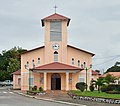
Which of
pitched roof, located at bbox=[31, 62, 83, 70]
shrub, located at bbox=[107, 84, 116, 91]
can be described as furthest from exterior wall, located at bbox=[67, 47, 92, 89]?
shrub, located at bbox=[107, 84, 116, 91]

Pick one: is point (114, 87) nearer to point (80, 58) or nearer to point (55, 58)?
point (80, 58)

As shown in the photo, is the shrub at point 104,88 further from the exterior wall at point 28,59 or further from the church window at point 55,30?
the church window at point 55,30

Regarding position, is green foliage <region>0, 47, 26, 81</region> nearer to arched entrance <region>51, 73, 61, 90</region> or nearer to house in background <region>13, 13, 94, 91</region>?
house in background <region>13, 13, 94, 91</region>

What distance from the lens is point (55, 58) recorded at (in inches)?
2004

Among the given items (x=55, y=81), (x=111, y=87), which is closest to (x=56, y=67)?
(x=55, y=81)

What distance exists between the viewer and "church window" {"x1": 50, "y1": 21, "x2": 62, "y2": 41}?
51.4 m

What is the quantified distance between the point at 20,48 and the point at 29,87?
4430 centimetres

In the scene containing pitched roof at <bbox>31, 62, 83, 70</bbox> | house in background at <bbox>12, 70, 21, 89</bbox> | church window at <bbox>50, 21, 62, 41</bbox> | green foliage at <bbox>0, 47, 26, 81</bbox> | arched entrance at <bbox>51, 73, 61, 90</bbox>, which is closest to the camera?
pitched roof at <bbox>31, 62, 83, 70</bbox>

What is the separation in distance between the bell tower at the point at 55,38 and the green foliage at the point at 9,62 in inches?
1129

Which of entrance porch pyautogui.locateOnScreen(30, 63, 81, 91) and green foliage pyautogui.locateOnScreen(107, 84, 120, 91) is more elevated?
entrance porch pyautogui.locateOnScreen(30, 63, 81, 91)

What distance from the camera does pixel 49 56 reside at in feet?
167

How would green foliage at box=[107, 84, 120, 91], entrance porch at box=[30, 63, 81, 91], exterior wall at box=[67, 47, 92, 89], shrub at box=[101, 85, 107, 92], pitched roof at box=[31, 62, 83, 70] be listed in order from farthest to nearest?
1. exterior wall at box=[67, 47, 92, 89]
2. entrance porch at box=[30, 63, 81, 91]
3. pitched roof at box=[31, 62, 83, 70]
4. shrub at box=[101, 85, 107, 92]
5. green foliage at box=[107, 84, 120, 91]

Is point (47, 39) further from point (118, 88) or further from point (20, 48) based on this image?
point (20, 48)

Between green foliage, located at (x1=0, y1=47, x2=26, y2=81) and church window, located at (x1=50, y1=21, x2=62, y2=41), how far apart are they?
94.7ft
